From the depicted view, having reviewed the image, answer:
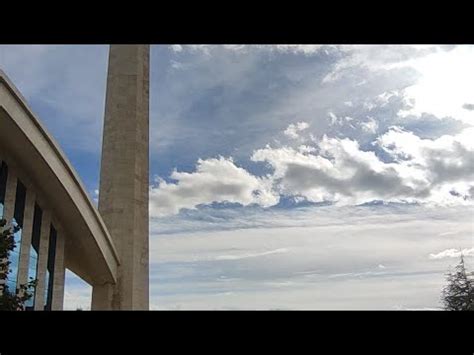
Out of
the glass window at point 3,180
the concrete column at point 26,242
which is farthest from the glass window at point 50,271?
the glass window at point 3,180

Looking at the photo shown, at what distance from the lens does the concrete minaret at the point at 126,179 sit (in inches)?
1012

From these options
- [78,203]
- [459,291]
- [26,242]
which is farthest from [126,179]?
[459,291]

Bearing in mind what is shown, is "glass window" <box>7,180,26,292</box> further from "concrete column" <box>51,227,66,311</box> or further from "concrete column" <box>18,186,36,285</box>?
"concrete column" <box>51,227,66,311</box>

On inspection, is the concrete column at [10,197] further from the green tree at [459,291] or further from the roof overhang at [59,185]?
the green tree at [459,291]

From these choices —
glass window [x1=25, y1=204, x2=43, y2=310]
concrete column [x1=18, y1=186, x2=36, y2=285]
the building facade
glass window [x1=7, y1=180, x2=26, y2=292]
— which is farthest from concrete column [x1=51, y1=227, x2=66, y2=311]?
glass window [x1=7, y1=180, x2=26, y2=292]

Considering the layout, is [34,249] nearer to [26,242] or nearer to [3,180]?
[26,242]

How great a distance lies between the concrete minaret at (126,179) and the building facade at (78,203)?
0.05 m

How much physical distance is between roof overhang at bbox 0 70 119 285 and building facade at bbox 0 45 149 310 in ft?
0.13

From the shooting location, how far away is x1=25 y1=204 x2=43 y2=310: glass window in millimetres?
21342

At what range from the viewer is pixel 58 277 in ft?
77.0
